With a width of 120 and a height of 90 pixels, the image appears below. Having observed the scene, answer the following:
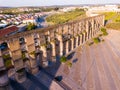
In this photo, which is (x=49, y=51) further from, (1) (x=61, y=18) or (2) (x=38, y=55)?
(1) (x=61, y=18)

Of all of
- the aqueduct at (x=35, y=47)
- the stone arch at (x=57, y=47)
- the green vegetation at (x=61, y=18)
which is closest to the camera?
the aqueduct at (x=35, y=47)

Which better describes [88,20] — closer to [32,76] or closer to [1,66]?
[32,76]

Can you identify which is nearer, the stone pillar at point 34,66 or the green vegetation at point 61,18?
the stone pillar at point 34,66

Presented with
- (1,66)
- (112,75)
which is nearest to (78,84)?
(112,75)

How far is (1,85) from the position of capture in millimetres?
17750

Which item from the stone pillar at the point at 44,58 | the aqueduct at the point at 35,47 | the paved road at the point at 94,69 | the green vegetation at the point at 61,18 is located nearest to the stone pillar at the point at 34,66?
the aqueduct at the point at 35,47

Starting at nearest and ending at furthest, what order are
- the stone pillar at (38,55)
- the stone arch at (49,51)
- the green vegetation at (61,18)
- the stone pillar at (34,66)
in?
1. the stone pillar at (34,66)
2. the stone pillar at (38,55)
3. the stone arch at (49,51)
4. the green vegetation at (61,18)

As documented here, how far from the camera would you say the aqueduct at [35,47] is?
65.8ft

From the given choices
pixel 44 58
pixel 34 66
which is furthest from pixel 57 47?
pixel 34 66

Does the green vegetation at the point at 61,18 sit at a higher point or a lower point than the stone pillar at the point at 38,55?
lower

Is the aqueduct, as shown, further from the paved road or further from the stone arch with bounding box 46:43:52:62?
the paved road

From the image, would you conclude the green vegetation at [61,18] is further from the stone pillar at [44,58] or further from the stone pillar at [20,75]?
the stone pillar at [20,75]

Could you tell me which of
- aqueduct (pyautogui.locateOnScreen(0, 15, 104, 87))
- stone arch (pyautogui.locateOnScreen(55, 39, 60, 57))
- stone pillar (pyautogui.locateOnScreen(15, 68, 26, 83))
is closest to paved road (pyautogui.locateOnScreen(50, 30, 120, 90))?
aqueduct (pyautogui.locateOnScreen(0, 15, 104, 87))

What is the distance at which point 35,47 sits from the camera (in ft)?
79.4
